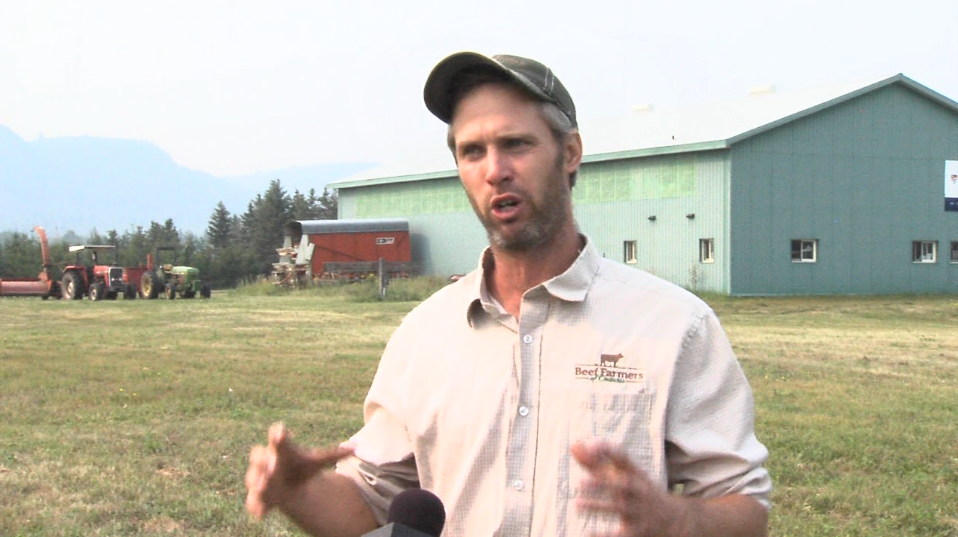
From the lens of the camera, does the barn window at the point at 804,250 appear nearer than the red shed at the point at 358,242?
Yes

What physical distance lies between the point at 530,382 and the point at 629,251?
36.5m

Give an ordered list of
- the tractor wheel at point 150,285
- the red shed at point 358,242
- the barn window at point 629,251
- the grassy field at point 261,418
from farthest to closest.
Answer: the red shed at point 358,242 < the tractor wheel at point 150,285 < the barn window at point 629,251 < the grassy field at point 261,418

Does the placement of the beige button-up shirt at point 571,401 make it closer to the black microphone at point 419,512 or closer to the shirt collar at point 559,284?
the shirt collar at point 559,284

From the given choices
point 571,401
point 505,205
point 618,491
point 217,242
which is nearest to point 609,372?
point 571,401

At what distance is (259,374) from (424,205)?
3368 cm

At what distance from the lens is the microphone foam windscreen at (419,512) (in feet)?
6.44

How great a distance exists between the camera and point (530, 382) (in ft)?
7.77

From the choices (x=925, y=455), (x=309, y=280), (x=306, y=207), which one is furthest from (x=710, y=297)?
(x=306, y=207)

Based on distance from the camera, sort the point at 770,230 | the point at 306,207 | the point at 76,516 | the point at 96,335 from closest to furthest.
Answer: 1. the point at 76,516
2. the point at 96,335
3. the point at 770,230
4. the point at 306,207

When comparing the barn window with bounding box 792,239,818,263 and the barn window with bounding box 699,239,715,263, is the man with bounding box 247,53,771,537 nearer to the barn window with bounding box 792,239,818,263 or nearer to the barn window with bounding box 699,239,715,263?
the barn window with bounding box 699,239,715,263

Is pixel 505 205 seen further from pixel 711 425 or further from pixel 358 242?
pixel 358 242

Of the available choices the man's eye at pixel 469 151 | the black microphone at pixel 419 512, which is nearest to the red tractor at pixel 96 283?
the man's eye at pixel 469 151

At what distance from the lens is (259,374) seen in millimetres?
13719

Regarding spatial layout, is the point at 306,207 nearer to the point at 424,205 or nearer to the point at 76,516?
the point at 424,205
